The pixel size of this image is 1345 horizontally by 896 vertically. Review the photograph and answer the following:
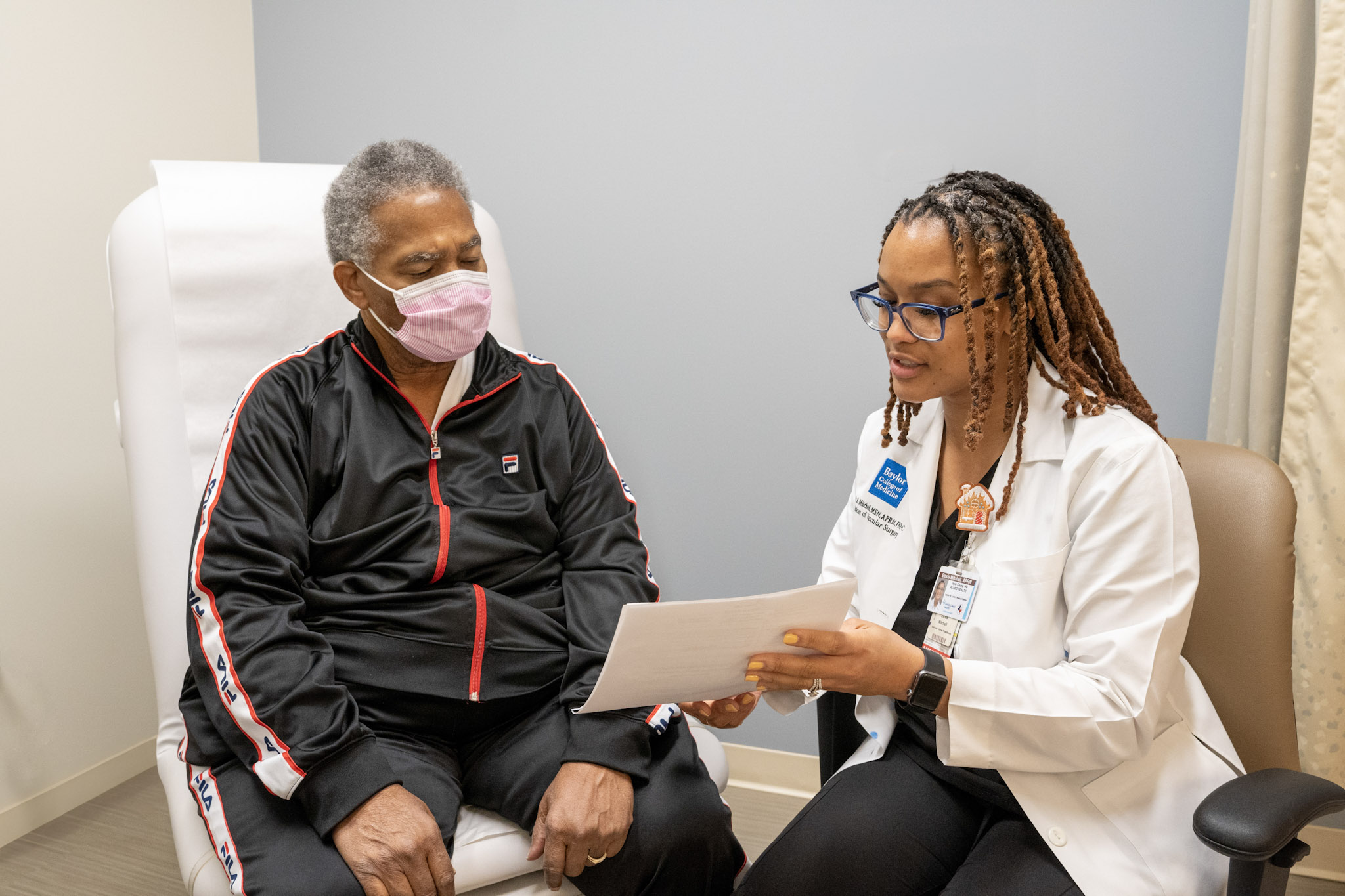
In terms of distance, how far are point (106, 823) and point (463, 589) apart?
1.38m

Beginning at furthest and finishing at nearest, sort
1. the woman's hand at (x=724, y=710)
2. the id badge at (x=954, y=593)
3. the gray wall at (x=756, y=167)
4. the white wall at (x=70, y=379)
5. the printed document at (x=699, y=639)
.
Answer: the white wall at (x=70, y=379) → the gray wall at (x=756, y=167) → the woman's hand at (x=724, y=710) → the id badge at (x=954, y=593) → the printed document at (x=699, y=639)

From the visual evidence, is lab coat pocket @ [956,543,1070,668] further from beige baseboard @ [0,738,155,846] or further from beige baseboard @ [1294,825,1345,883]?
beige baseboard @ [0,738,155,846]

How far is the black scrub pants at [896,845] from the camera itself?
1229mm

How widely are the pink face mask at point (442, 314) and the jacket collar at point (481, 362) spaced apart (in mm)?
51

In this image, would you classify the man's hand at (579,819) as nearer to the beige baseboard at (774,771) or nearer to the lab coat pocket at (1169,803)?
the lab coat pocket at (1169,803)

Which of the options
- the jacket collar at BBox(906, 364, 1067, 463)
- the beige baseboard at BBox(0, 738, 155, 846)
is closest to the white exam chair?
the jacket collar at BBox(906, 364, 1067, 463)

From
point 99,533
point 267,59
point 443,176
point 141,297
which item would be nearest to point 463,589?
point 443,176

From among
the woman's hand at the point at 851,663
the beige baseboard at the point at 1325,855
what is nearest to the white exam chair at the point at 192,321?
the woman's hand at the point at 851,663

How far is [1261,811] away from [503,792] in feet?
3.01

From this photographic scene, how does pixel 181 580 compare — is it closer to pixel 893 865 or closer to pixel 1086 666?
pixel 893 865

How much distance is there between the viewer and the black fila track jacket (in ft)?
4.25

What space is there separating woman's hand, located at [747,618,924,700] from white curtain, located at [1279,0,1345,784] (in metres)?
0.95

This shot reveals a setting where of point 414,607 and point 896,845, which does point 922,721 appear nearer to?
point 896,845

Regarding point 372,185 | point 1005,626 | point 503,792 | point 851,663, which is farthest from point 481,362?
point 1005,626
